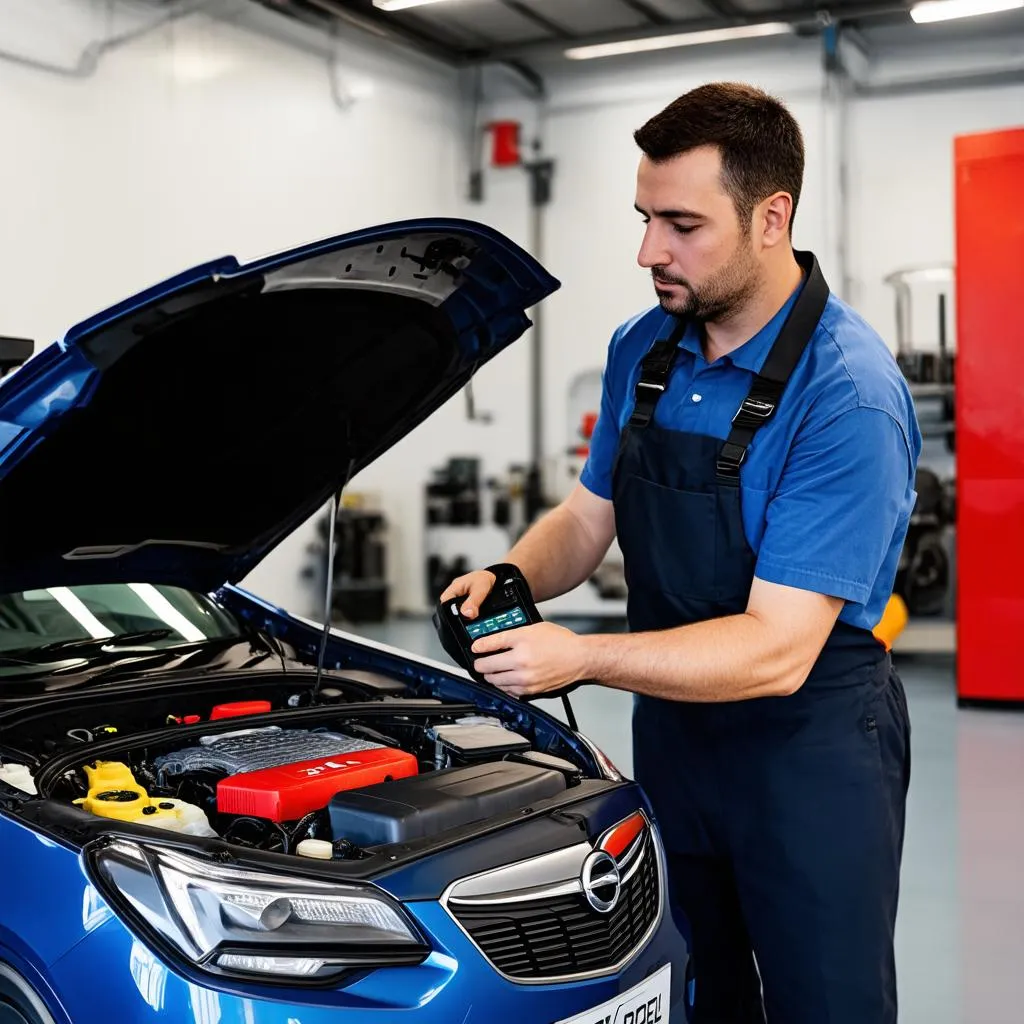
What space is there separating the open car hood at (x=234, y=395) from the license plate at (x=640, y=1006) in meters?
1.01

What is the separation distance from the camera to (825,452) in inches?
67.7

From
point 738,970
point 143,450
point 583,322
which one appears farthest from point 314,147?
point 738,970

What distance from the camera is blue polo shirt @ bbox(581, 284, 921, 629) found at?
170 cm

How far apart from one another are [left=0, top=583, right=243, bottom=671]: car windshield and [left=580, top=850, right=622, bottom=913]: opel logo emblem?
102cm

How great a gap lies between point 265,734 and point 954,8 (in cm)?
654

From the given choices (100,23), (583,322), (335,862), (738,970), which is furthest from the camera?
(583,322)

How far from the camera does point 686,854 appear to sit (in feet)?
6.44

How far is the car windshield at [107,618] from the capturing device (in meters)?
2.20

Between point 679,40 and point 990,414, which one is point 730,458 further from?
point 679,40

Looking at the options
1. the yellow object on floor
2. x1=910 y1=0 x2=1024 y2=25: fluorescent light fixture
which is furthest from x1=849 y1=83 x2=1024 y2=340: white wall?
the yellow object on floor

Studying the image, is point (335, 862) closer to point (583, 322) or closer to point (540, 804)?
point (540, 804)

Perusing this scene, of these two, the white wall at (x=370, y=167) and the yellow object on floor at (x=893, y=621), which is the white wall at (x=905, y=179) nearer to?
the white wall at (x=370, y=167)

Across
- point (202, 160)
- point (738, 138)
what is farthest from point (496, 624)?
point (202, 160)

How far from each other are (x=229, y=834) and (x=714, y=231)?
1.06m
